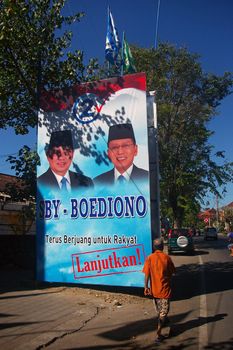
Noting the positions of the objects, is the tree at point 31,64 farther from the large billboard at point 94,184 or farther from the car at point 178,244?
the car at point 178,244

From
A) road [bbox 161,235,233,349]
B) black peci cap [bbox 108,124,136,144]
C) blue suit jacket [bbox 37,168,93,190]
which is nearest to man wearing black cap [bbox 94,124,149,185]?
black peci cap [bbox 108,124,136,144]

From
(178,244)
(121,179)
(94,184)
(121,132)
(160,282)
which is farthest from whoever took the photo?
(178,244)

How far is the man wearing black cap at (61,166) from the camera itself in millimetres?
11711

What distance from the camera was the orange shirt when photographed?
283 inches

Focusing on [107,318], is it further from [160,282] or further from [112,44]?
[112,44]

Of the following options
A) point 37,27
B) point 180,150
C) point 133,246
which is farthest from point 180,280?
point 180,150

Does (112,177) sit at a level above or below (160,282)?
above

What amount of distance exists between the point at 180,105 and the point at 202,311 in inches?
1024

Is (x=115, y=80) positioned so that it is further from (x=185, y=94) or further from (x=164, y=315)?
(x=185, y=94)

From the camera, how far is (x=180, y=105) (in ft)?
111

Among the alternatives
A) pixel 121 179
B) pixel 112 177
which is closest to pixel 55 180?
pixel 112 177

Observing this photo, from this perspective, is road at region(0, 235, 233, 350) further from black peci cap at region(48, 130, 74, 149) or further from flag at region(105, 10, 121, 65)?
A: flag at region(105, 10, 121, 65)

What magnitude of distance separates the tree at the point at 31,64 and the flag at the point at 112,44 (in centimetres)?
53

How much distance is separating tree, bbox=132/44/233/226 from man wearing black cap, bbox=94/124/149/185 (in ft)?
68.0
